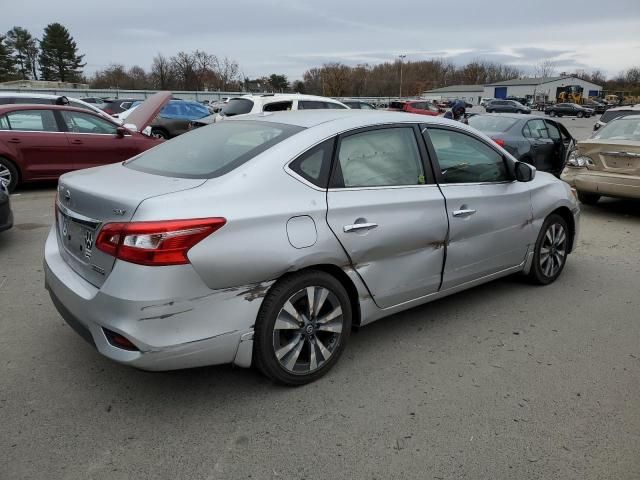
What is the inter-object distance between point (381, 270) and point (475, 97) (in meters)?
119

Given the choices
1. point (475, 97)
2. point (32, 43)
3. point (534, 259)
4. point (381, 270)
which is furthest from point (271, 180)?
point (475, 97)

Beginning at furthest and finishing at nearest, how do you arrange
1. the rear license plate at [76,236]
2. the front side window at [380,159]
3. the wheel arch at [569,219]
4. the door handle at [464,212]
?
the wheel arch at [569,219] → the door handle at [464,212] → the front side window at [380,159] → the rear license plate at [76,236]

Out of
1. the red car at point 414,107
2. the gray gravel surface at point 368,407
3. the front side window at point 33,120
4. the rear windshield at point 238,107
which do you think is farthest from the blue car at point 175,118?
the gray gravel surface at point 368,407

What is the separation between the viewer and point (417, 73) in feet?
437

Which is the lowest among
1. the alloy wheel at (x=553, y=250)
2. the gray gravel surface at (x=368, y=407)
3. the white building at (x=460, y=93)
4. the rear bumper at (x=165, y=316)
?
the gray gravel surface at (x=368, y=407)

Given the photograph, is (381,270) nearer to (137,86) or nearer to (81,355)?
(81,355)

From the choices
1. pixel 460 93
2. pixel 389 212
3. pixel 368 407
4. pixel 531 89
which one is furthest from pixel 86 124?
pixel 460 93

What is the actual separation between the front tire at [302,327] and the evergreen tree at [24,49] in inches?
3962

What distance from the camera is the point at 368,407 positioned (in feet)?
9.46

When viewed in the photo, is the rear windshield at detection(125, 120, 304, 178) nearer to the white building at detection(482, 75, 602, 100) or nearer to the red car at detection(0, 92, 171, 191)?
the red car at detection(0, 92, 171, 191)

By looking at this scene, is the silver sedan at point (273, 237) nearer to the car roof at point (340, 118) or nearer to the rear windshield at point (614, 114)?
the car roof at point (340, 118)

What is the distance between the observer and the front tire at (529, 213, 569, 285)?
4.67 metres

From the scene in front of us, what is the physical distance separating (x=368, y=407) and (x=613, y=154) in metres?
6.52

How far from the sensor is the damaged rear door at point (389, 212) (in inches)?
123
